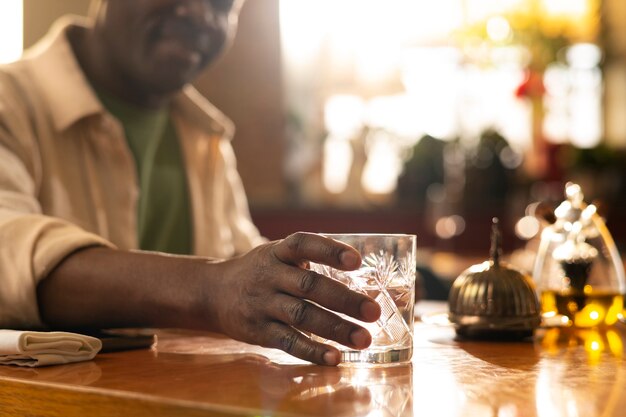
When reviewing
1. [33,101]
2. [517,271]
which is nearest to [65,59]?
[33,101]

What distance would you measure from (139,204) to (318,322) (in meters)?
1.18

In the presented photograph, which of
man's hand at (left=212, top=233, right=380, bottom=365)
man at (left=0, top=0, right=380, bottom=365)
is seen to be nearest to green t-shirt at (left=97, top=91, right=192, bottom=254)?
man at (left=0, top=0, right=380, bottom=365)

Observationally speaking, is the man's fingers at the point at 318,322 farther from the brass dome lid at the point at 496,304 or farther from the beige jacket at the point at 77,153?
the beige jacket at the point at 77,153

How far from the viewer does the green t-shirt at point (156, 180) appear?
1960mm

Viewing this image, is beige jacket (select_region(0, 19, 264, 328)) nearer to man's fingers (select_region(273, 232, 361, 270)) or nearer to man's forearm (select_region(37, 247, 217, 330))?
man's forearm (select_region(37, 247, 217, 330))

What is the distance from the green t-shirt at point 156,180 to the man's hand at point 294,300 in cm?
108

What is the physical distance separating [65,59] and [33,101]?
0.15 metres

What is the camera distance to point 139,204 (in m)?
1.95

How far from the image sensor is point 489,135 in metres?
5.34

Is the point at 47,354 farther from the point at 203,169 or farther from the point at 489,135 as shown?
the point at 489,135

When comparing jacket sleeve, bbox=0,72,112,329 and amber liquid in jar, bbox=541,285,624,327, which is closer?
jacket sleeve, bbox=0,72,112,329

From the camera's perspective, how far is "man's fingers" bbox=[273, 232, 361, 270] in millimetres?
810

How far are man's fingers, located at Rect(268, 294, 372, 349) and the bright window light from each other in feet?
12.3

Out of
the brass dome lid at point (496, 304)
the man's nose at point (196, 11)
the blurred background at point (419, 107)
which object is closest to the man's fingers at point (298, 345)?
the brass dome lid at point (496, 304)
